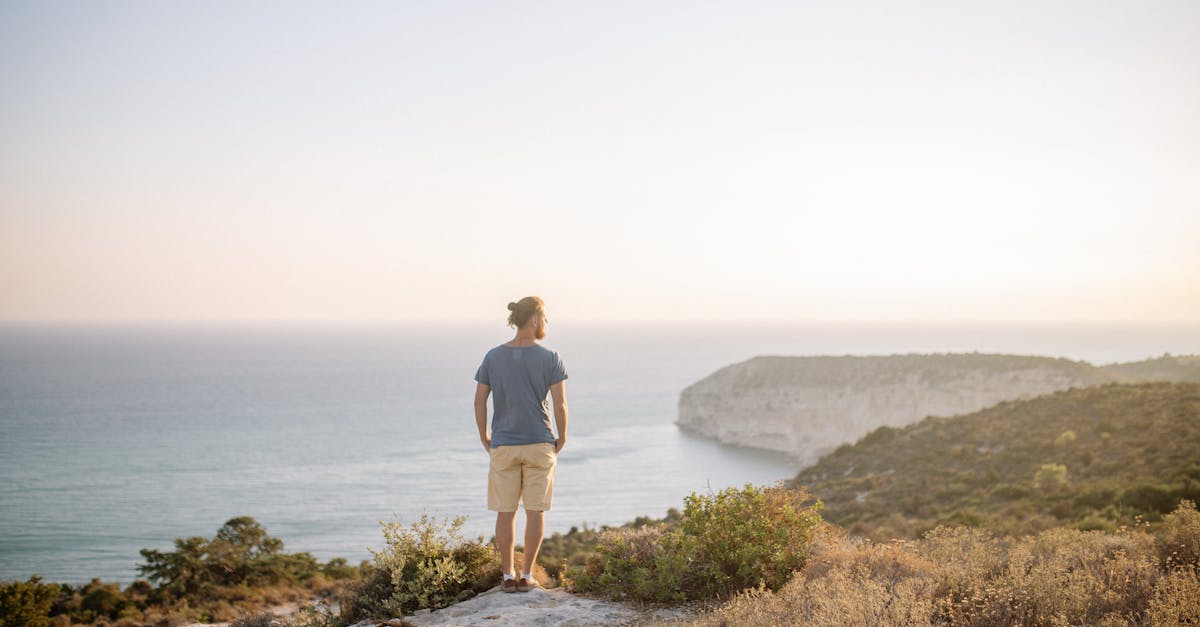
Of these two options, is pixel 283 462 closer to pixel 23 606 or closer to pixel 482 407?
pixel 23 606

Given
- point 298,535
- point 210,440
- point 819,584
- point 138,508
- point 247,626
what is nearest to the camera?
point 819,584

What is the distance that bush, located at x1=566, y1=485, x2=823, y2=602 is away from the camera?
496 cm

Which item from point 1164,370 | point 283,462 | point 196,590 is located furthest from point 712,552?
point 283,462

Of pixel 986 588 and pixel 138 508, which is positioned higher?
pixel 986 588

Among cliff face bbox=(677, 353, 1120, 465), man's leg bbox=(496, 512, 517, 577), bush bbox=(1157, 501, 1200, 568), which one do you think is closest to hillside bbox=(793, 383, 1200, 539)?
bush bbox=(1157, 501, 1200, 568)

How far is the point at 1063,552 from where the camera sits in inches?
191

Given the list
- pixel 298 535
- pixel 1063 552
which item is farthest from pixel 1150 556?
pixel 298 535

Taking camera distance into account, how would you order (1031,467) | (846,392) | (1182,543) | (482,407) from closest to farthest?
(1182,543) < (482,407) < (1031,467) < (846,392)

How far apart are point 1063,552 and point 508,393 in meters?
4.30

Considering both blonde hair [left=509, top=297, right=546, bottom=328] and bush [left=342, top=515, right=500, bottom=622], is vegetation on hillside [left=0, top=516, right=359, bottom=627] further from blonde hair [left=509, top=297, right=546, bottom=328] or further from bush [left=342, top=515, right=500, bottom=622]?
blonde hair [left=509, top=297, right=546, bottom=328]

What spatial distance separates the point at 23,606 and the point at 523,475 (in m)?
13.6

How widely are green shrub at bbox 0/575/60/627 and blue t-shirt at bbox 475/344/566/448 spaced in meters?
13.1

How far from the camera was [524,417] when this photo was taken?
15.9 ft

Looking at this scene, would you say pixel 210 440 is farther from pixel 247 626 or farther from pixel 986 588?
pixel 986 588
